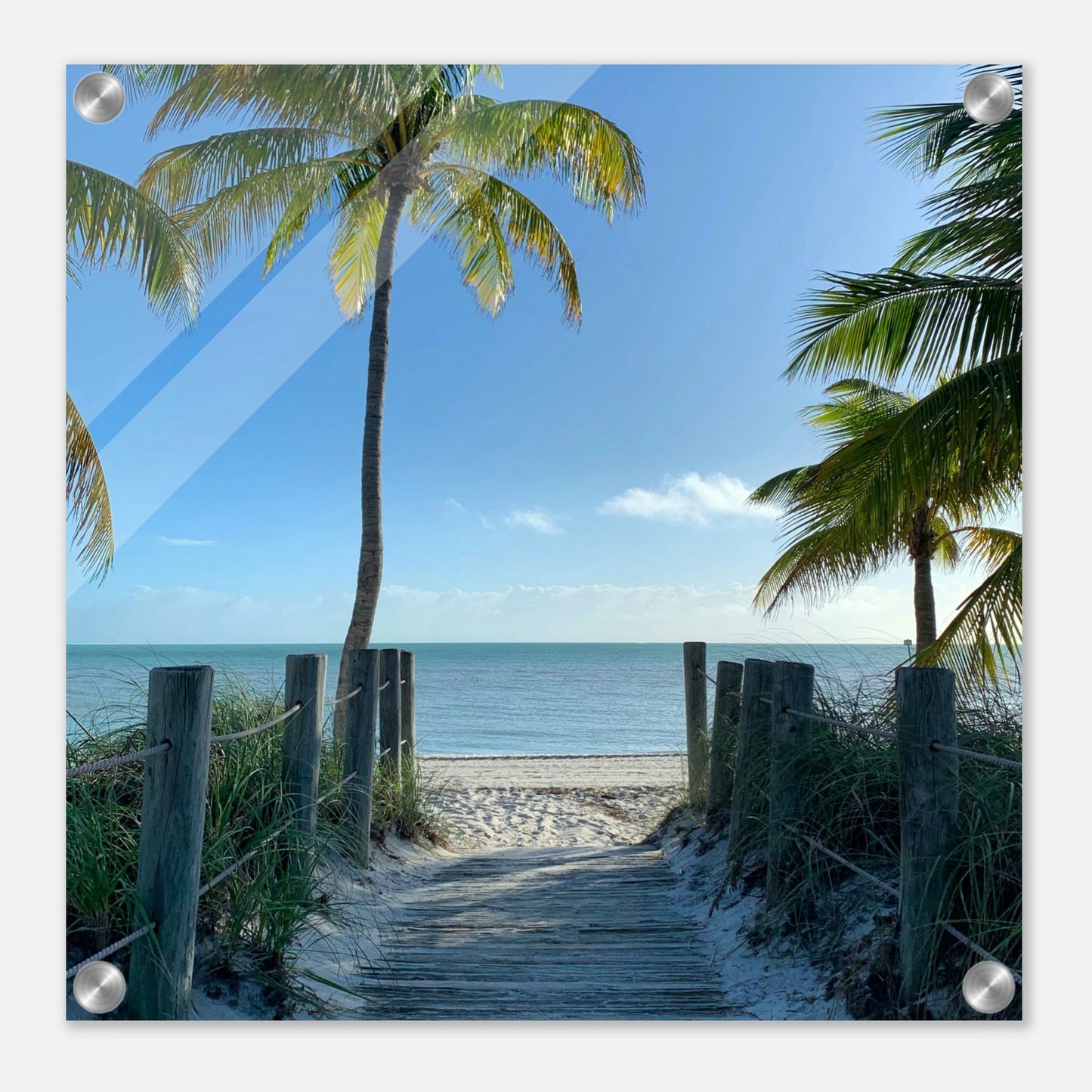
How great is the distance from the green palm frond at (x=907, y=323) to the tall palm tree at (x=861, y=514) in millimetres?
160

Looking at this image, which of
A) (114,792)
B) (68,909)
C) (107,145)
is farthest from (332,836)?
(107,145)

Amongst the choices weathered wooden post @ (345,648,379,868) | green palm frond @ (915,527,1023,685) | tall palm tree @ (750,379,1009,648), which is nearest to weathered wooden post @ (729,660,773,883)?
tall palm tree @ (750,379,1009,648)

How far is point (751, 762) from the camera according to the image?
147 inches

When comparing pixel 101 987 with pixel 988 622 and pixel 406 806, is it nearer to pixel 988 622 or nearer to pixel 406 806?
pixel 406 806

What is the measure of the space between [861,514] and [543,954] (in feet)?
6.91

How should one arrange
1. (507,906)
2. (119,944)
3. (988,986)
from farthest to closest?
(507,906)
(988,986)
(119,944)

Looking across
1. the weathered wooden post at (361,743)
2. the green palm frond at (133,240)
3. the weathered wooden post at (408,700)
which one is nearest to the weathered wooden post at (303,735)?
the weathered wooden post at (361,743)

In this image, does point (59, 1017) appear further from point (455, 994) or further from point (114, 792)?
point (455, 994)

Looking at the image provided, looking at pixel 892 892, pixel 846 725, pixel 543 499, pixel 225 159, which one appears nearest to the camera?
pixel 892 892

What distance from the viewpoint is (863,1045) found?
8.19 ft

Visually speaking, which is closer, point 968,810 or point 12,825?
point 968,810

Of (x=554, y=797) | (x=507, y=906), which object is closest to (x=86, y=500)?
(x=507, y=906)

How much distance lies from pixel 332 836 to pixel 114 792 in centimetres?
95

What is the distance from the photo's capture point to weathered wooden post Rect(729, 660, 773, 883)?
359 centimetres
